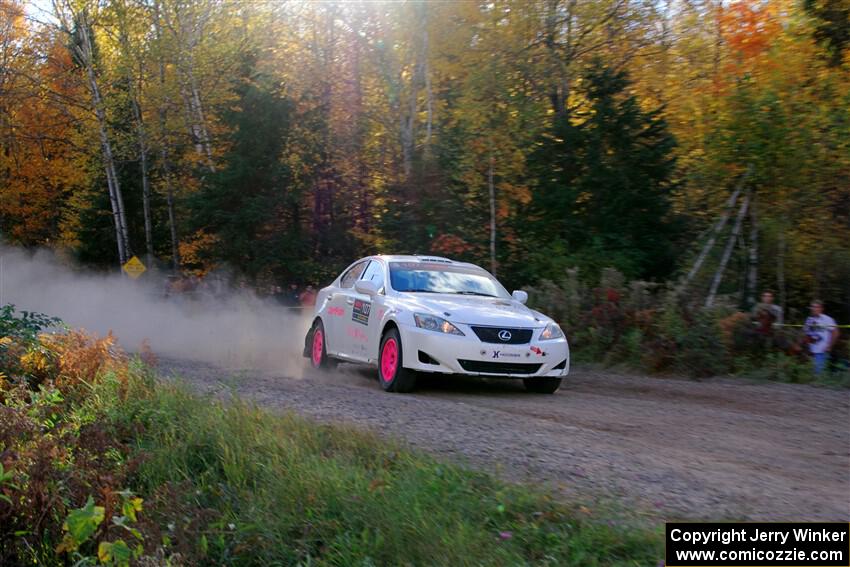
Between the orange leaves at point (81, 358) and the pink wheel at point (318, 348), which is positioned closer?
the orange leaves at point (81, 358)

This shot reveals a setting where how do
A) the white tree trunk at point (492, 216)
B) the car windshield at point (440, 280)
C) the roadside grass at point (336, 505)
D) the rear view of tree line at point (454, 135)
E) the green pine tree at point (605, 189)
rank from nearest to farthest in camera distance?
the roadside grass at point (336, 505)
the car windshield at point (440, 280)
the rear view of tree line at point (454, 135)
the green pine tree at point (605, 189)
the white tree trunk at point (492, 216)

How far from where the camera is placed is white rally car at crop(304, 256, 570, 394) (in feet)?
34.7

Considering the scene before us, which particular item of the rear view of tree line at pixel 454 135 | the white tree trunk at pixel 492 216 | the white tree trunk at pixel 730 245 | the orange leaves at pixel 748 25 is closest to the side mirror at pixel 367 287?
the rear view of tree line at pixel 454 135

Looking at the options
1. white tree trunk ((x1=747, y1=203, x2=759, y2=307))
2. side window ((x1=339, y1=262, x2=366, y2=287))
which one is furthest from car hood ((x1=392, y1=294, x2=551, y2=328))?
white tree trunk ((x1=747, y1=203, x2=759, y2=307))

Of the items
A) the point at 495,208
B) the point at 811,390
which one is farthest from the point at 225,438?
the point at 495,208

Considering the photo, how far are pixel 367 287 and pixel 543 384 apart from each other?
252 cm

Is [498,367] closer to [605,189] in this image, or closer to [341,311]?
[341,311]

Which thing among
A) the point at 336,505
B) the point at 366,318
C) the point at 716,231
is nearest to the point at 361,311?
the point at 366,318

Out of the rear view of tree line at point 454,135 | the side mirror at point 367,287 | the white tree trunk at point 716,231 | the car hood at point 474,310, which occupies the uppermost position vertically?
the rear view of tree line at point 454,135

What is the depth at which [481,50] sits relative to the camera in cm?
2708

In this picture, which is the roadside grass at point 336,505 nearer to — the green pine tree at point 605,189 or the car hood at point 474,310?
the car hood at point 474,310

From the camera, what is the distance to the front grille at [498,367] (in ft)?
34.6

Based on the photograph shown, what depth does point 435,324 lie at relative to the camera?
1066 centimetres

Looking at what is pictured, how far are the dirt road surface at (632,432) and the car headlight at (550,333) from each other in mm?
689
